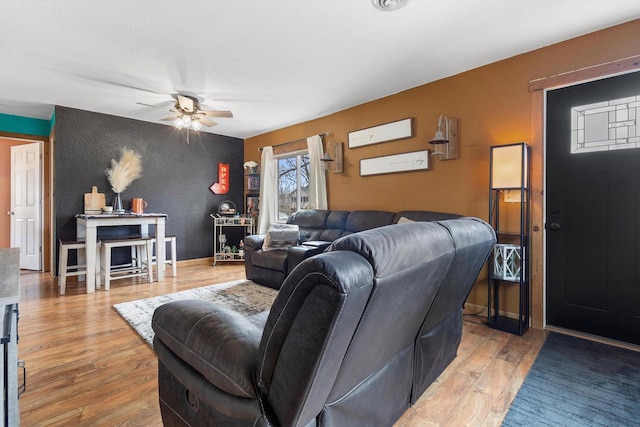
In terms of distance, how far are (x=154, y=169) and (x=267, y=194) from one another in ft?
6.20

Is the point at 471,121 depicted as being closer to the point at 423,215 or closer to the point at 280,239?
the point at 423,215

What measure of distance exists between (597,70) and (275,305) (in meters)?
3.05

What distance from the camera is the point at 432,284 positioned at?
126 cm

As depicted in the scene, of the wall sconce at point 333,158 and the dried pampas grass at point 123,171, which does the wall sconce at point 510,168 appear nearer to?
the wall sconce at point 333,158

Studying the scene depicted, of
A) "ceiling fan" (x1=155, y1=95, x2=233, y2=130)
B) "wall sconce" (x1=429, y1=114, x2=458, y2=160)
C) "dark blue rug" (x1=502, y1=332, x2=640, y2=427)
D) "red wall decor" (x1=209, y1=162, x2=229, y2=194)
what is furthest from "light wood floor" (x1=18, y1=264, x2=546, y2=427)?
"red wall decor" (x1=209, y1=162, x2=229, y2=194)

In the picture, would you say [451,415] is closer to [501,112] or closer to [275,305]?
[275,305]

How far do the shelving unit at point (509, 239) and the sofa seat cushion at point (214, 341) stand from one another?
2.33 metres

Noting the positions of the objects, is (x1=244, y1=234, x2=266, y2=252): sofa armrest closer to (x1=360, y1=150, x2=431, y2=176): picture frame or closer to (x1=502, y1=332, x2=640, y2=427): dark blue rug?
(x1=360, y1=150, x2=431, y2=176): picture frame

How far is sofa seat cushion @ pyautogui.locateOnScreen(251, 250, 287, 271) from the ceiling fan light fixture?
8.25 feet

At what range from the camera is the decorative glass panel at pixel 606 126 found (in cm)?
229

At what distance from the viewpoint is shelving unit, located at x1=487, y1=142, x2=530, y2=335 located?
254cm

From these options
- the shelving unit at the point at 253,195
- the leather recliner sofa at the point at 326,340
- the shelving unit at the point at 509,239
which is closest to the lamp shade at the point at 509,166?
the shelving unit at the point at 509,239

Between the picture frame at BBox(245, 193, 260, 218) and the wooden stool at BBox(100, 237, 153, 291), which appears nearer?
the wooden stool at BBox(100, 237, 153, 291)

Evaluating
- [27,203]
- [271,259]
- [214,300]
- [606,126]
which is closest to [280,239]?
[271,259]
